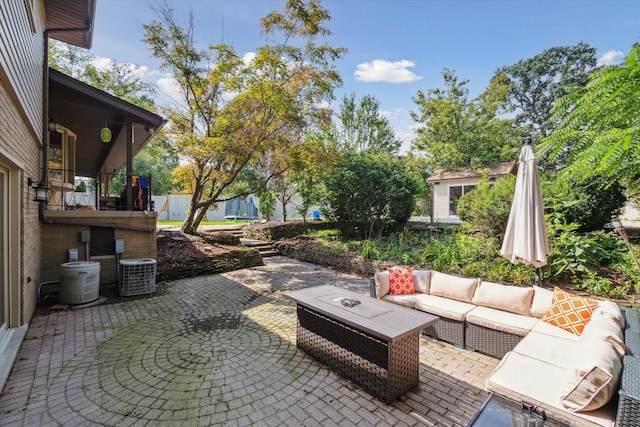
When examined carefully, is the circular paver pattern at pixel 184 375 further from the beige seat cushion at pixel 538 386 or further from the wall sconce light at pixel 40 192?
the wall sconce light at pixel 40 192

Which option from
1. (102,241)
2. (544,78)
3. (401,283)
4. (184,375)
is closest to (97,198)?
(102,241)

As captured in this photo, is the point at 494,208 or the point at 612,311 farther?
the point at 494,208

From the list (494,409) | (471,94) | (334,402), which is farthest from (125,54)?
(471,94)

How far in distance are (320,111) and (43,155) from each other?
7557mm

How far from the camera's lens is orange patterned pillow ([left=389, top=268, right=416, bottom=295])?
5.14 meters

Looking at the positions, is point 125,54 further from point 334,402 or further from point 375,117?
point 375,117

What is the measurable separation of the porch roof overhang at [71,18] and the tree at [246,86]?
1.92 m

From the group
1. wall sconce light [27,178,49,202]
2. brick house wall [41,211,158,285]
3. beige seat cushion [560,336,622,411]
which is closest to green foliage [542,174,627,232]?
beige seat cushion [560,336,622,411]

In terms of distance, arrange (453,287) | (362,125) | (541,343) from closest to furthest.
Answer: (541,343) < (453,287) < (362,125)

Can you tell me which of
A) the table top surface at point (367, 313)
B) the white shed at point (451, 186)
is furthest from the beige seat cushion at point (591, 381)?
the white shed at point (451, 186)

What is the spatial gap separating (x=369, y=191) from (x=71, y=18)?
9900 mm

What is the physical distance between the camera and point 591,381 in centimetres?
217

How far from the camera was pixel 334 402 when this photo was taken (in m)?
2.90

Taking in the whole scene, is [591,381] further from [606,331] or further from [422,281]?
[422,281]
